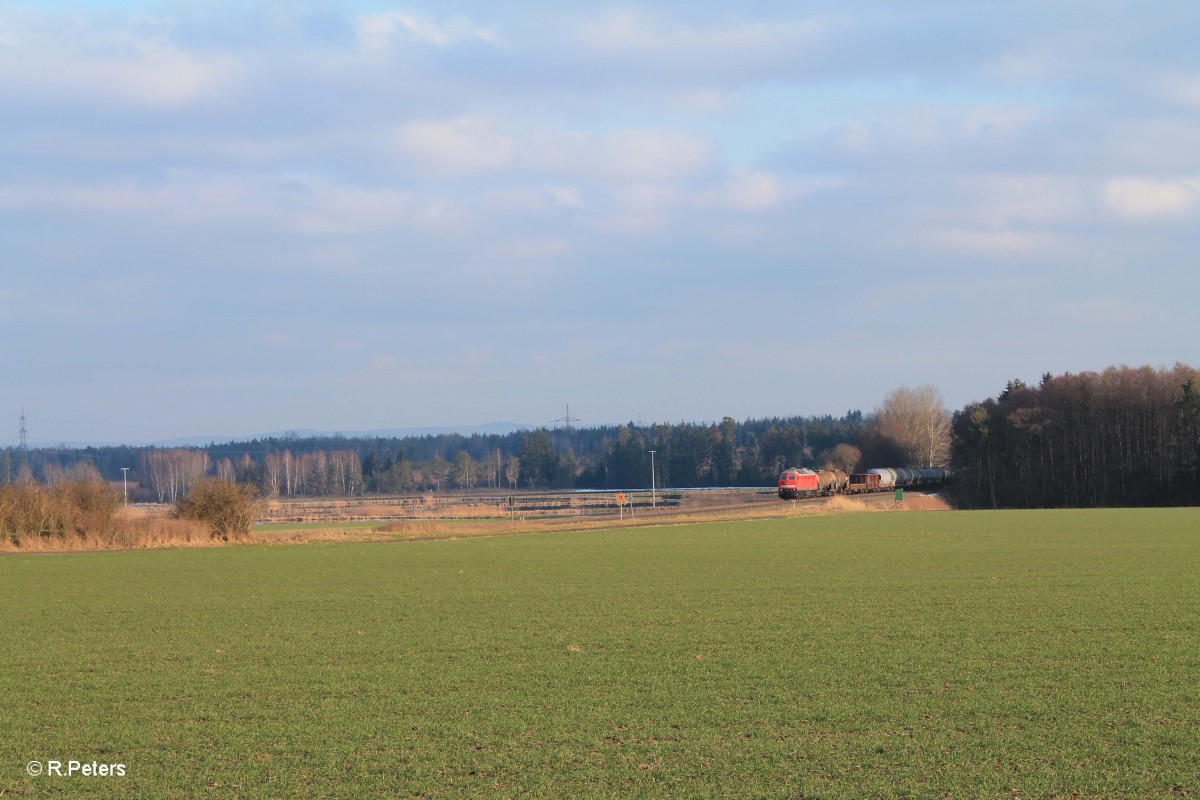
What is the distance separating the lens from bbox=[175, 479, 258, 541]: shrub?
4981 centimetres

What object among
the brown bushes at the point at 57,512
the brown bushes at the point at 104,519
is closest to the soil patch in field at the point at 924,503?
the brown bushes at the point at 104,519

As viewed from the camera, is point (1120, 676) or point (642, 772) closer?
point (642, 772)

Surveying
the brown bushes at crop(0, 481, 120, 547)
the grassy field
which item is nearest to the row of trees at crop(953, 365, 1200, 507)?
the grassy field

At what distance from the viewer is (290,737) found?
11062mm

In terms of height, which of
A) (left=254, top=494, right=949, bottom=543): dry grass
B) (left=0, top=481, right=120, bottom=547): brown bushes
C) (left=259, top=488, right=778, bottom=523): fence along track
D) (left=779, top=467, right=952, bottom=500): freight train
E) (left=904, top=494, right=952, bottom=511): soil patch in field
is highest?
(left=0, top=481, right=120, bottom=547): brown bushes

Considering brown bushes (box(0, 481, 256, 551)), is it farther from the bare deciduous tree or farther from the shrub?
the bare deciduous tree

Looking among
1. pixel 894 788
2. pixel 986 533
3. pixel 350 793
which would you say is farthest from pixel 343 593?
pixel 986 533

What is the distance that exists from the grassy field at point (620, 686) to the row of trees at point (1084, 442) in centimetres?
7816

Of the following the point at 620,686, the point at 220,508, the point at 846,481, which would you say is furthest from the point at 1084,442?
the point at 620,686

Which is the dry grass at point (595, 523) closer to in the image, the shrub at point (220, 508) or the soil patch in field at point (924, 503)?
the soil patch in field at point (924, 503)

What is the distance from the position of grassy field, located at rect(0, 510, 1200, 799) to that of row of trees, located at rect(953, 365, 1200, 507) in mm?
78157

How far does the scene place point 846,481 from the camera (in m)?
103

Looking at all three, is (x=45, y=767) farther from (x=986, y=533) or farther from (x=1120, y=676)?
(x=986, y=533)

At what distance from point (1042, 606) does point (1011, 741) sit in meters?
11.0
